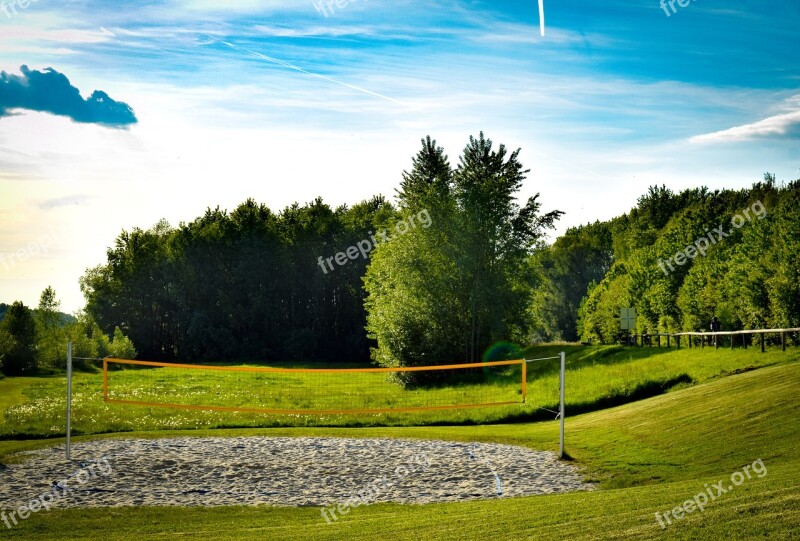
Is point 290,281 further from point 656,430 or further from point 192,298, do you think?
point 656,430

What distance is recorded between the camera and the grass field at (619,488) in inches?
451

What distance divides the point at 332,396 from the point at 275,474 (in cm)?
1995

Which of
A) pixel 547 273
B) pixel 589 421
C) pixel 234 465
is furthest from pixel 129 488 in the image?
A: pixel 547 273

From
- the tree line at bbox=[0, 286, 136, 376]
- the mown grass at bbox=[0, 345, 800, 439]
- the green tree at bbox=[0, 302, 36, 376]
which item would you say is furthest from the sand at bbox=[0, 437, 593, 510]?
the green tree at bbox=[0, 302, 36, 376]

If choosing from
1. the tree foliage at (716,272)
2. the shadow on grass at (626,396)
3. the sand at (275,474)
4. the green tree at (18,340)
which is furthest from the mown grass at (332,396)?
the sand at (275,474)

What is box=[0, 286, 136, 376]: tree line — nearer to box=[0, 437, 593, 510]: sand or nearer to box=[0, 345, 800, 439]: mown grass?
box=[0, 345, 800, 439]: mown grass

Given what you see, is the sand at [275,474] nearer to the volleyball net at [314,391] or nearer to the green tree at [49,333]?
the volleyball net at [314,391]

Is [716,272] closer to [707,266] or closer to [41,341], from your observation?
[707,266]

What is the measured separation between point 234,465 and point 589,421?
12.9 meters

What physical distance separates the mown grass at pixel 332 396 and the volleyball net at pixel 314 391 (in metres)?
0.09

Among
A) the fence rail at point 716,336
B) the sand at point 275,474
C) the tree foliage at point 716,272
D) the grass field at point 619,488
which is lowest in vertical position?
the sand at point 275,474

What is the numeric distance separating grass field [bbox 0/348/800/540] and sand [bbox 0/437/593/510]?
998mm

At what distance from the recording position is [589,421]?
26922mm

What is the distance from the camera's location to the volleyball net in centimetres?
3356
